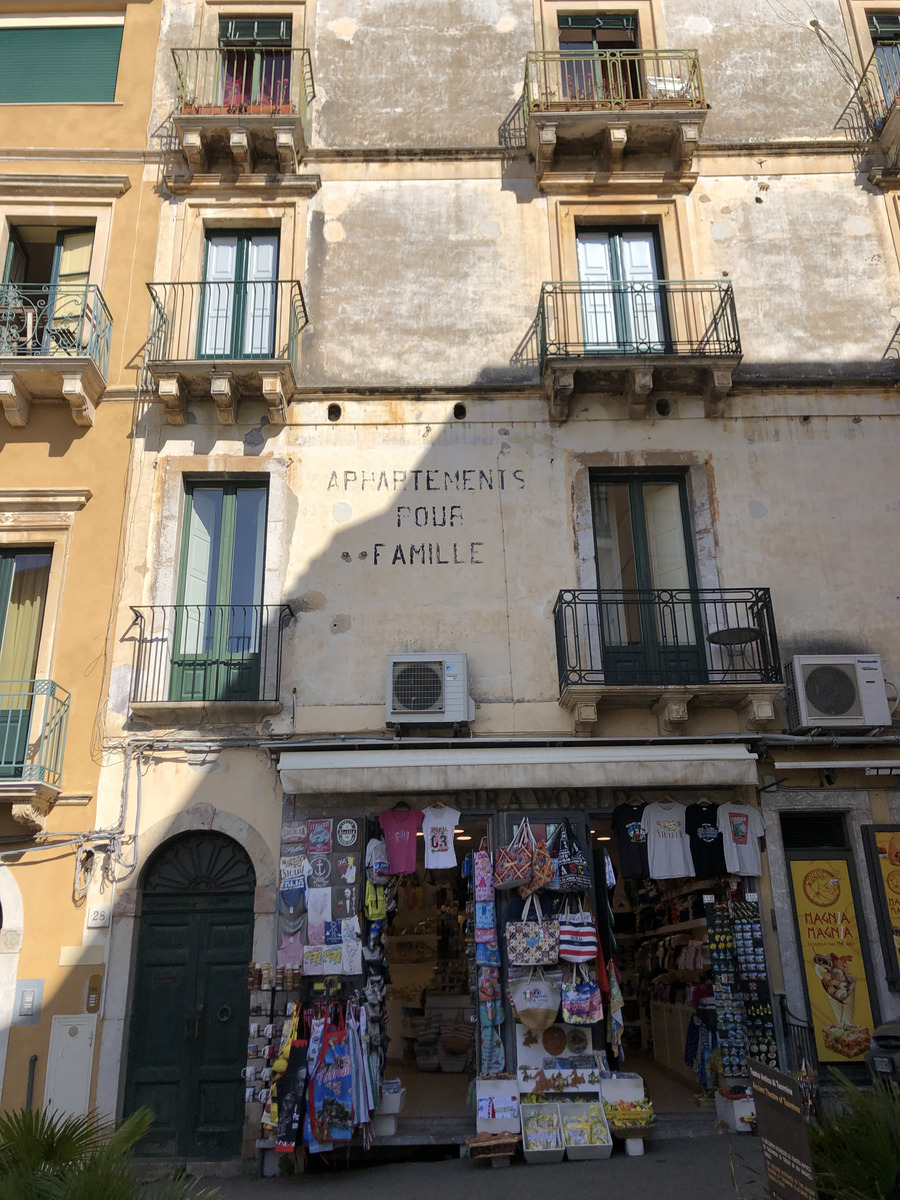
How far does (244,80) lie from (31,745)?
920cm

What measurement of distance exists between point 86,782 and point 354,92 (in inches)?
376

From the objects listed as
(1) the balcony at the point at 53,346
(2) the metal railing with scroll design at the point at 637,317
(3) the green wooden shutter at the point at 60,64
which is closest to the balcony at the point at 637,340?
(2) the metal railing with scroll design at the point at 637,317

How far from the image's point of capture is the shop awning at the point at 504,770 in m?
9.62

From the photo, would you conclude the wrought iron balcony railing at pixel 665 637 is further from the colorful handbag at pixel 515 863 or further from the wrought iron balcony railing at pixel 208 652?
the wrought iron balcony railing at pixel 208 652

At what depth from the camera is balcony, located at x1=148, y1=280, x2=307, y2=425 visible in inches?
438

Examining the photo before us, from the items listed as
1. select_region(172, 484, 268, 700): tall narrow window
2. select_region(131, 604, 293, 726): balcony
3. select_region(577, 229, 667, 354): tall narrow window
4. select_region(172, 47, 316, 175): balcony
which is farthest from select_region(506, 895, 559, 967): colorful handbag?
select_region(172, 47, 316, 175): balcony

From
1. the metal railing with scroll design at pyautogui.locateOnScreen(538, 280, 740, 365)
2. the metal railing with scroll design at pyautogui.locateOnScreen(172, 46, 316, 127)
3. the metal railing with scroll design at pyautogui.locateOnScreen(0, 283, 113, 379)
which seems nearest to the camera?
the metal railing with scroll design at pyautogui.locateOnScreen(0, 283, 113, 379)

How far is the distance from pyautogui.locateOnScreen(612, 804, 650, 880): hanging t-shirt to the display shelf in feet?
4.10

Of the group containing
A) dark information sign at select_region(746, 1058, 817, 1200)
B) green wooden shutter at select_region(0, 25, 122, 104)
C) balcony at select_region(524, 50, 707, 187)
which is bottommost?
dark information sign at select_region(746, 1058, 817, 1200)

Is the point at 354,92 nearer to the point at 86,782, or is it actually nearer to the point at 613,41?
the point at 613,41

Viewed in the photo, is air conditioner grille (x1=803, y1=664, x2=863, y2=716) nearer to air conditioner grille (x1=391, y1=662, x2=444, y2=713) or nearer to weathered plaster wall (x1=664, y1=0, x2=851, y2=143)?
air conditioner grille (x1=391, y1=662, x2=444, y2=713)

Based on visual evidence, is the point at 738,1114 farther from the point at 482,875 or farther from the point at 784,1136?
the point at 784,1136

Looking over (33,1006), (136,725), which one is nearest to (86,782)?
(136,725)

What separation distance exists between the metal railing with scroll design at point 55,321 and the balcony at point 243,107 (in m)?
2.33
